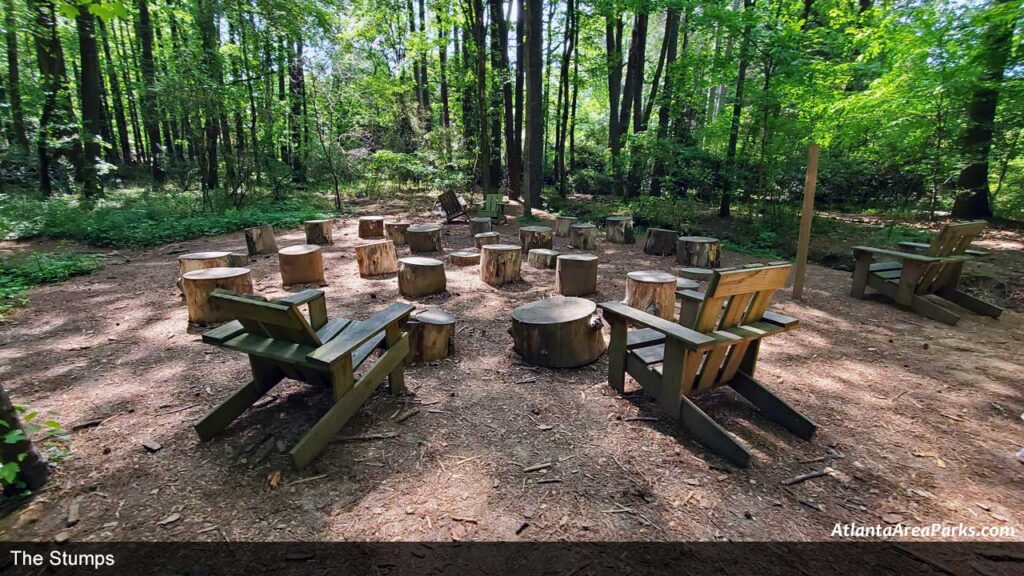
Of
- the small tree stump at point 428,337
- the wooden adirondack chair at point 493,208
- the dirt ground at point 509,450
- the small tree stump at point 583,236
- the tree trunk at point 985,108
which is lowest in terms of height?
the dirt ground at point 509,450

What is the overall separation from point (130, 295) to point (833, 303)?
31.8 ft

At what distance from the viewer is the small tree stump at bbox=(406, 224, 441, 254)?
802 cm

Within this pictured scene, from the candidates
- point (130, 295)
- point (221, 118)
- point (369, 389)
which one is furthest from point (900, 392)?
point (221, 118)

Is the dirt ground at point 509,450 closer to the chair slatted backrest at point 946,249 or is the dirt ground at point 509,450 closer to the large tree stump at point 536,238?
the chair slatted backrest at point 946,249

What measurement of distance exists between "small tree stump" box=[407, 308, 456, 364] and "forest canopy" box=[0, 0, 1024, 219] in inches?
254

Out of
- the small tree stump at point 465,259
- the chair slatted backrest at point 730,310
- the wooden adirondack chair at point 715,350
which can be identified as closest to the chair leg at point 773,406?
the wooden adirondack chair at point 715,350

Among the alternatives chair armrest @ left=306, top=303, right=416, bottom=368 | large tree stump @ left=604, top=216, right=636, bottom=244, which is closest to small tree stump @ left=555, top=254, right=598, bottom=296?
chair armrest @ left=306, top=303, right=416, bottom=368

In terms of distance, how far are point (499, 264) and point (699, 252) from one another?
3.68 meters

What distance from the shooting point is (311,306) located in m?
3.04

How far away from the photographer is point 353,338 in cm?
264

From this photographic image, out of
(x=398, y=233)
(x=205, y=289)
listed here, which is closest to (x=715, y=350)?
(x=205, y=289)

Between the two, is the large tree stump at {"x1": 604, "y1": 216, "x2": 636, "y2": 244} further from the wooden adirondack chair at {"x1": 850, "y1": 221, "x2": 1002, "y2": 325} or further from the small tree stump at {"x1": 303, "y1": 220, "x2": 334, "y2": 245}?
the small tree stump at {"x1": 303, "y1": 220, "x2": 334, "y2": 245}

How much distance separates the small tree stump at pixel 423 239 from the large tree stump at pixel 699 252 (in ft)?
15.0

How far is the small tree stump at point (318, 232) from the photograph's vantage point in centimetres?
887
